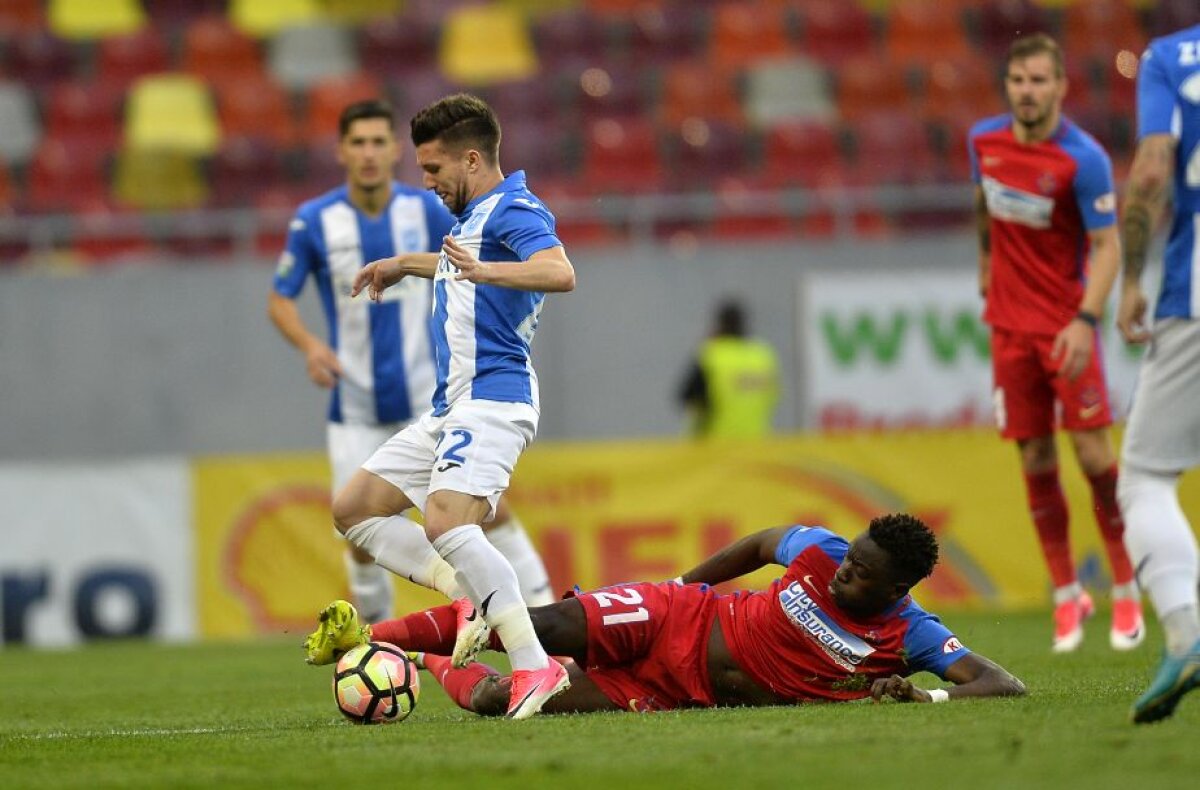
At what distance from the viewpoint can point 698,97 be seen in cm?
1727

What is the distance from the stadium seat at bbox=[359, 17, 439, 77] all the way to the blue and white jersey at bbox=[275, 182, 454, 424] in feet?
31.2

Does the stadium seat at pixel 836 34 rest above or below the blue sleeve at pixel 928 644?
above

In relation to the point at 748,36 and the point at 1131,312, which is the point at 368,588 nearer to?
the point at 1131,312

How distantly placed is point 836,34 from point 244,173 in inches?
222

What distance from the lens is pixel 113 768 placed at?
5320mm

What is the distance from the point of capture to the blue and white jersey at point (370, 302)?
8.91m

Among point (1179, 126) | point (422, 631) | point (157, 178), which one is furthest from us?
point (157, 178)

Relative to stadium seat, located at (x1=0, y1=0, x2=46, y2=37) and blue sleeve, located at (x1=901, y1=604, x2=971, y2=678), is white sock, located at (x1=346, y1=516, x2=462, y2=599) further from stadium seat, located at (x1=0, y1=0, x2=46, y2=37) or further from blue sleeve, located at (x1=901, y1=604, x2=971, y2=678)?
stadium seat, located at (x1=0, y1=0, x2=46, y2=37)

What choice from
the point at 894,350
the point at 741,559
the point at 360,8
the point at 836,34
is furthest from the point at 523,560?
the point at 360,8

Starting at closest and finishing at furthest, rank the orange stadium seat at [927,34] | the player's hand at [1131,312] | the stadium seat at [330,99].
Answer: the player's hand at [1131,312]
the stadium seat at [330,99]
the orange stadium seat at [927,34]

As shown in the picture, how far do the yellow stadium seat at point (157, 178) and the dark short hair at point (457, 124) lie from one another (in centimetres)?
1102

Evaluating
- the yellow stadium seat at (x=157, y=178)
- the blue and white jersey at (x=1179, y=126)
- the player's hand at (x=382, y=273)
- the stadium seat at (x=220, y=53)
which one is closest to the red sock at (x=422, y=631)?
the player's hand at (x=382, y=273)

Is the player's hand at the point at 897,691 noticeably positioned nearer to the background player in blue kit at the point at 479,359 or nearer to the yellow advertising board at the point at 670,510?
the background player in blue kit at the point at 479,359

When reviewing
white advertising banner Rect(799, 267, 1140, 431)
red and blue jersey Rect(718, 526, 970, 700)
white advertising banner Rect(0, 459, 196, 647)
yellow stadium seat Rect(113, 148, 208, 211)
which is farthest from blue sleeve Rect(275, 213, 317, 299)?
yellow stadium seat Rect(113, 148, 208, 211)
